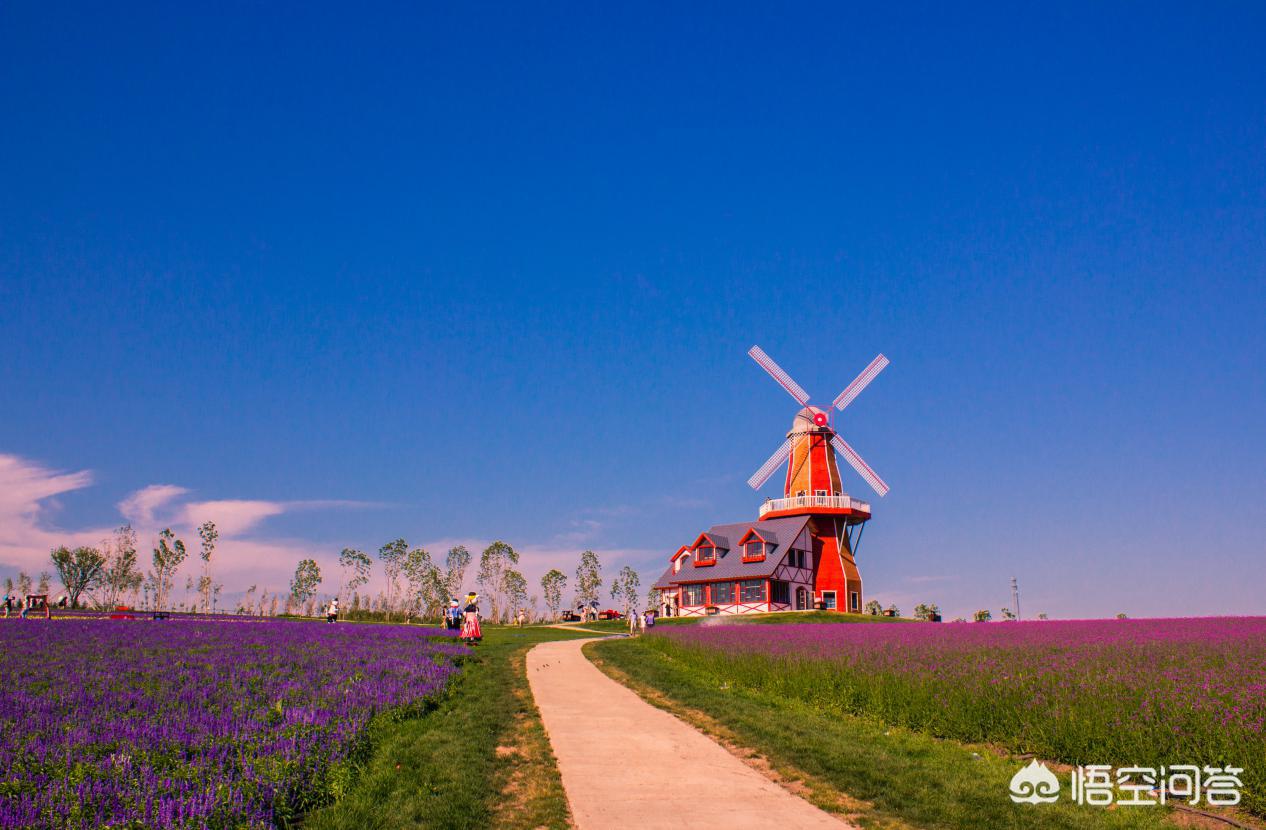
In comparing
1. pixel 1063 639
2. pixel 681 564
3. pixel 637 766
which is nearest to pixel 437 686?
pixel 637 766

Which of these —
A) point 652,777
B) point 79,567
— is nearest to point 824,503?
point 652,777

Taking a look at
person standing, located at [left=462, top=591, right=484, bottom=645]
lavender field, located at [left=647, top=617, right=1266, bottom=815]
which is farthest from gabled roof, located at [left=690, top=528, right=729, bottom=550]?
lavender field, located at [left=647, top=617, right=1266, bottom=815]

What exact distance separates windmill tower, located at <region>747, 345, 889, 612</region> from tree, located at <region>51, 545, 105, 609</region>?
8683cm

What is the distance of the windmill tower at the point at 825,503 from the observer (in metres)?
66.2

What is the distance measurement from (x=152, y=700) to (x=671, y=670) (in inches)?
600

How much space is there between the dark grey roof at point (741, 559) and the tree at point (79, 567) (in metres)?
77.0

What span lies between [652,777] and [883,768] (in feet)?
9.75

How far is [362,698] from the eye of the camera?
13.8 m

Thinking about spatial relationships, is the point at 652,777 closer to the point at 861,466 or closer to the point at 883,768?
the point at 883,768

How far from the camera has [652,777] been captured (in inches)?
424

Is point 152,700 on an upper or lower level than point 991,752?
upper

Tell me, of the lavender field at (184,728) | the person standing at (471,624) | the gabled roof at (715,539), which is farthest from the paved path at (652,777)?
the gabled roof at (715,539)

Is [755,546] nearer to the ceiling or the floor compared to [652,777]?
nearer to the ceiling

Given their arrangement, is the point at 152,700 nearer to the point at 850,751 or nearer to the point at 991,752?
the point at 850,751
